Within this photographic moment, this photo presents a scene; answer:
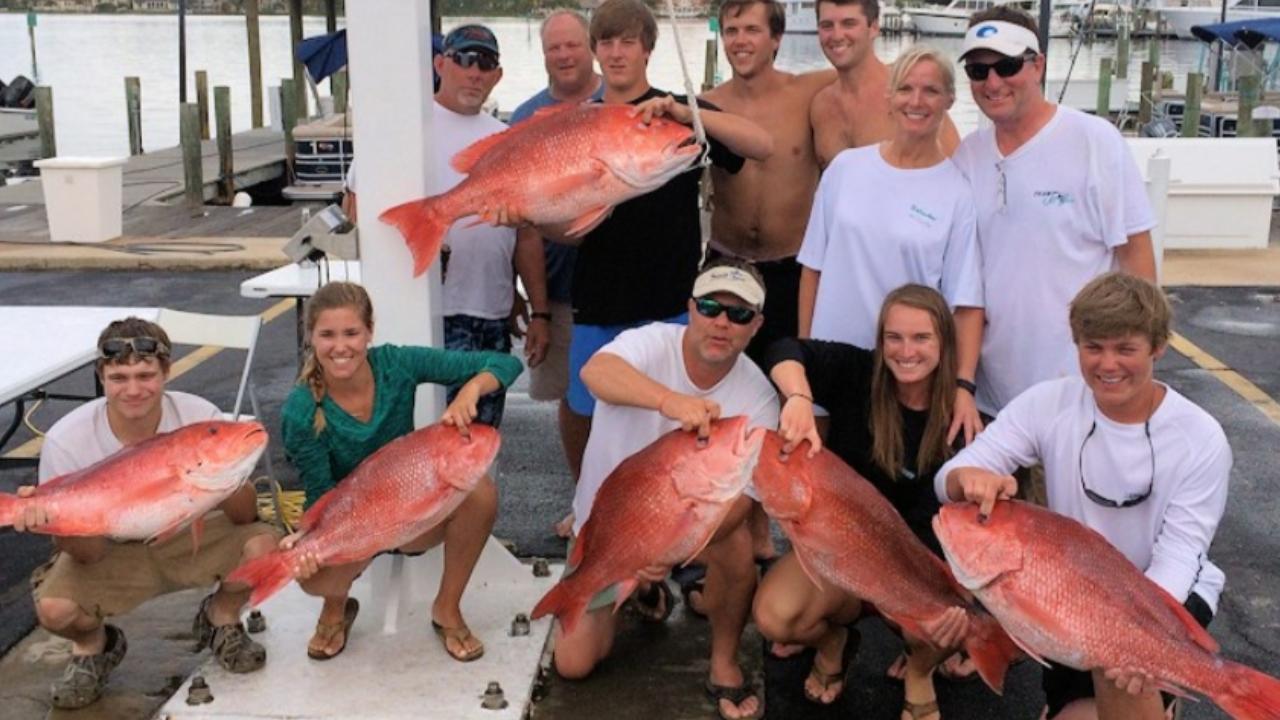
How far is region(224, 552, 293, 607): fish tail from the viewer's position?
348 centimetres

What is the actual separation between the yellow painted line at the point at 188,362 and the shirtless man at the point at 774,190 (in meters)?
2.25

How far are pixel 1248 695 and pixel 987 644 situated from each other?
2.39 feet

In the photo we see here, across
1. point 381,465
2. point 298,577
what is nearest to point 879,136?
point 381,465

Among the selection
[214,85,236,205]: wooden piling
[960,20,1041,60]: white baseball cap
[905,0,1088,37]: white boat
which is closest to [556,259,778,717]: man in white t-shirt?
[960,20,1041,60]: white baseball cap

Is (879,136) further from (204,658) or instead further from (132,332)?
(204,658)

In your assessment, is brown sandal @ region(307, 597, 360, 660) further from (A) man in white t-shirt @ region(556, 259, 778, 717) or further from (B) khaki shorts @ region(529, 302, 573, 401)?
(B) khaki shorts @ region(529, 302, 573, 401)

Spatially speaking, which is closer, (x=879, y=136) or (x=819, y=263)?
(x=819, y=263)

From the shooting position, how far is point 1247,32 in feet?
83.0

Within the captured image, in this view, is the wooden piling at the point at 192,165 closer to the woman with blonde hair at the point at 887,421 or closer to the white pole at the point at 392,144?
the white pole at the point at 392,144

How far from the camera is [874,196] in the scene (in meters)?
4.22

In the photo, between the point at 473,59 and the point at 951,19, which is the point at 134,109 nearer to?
the point at 473,59

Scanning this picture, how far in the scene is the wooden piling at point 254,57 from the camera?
24.9 metres

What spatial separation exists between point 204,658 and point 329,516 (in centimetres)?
120

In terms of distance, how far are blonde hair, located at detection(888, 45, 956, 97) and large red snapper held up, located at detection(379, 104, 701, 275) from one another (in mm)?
766
